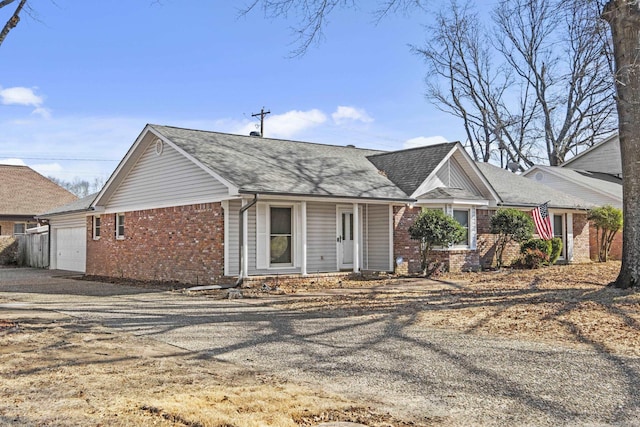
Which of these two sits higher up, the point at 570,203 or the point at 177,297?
the point at 570,203

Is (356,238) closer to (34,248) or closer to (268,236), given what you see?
(268,236)

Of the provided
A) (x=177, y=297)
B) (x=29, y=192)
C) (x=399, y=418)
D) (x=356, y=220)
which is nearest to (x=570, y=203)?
(x=356, y=220)

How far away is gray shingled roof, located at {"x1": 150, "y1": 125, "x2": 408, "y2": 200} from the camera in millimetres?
15891

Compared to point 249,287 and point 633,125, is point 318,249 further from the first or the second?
point 633,125

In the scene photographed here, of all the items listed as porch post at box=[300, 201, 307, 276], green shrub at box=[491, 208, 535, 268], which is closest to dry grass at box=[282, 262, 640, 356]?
porch post at box=[300, 201, 307, 276]

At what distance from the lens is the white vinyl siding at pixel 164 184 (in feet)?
53.8

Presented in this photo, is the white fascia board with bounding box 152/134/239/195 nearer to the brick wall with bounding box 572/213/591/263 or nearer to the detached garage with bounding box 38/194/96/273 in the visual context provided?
the detached garage with bounding box 38/194/96/273

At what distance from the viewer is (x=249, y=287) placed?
592 inches

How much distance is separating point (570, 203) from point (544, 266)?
495 cm

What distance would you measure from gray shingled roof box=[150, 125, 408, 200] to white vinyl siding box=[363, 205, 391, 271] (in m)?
0.85

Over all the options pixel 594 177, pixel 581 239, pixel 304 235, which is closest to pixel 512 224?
pixel 581 239

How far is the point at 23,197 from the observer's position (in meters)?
34.9

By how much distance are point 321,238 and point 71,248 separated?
1322 centimetres

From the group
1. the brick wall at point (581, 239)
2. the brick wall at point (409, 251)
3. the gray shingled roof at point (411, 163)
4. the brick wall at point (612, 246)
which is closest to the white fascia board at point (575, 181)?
the brick wall at point (612, 246)
